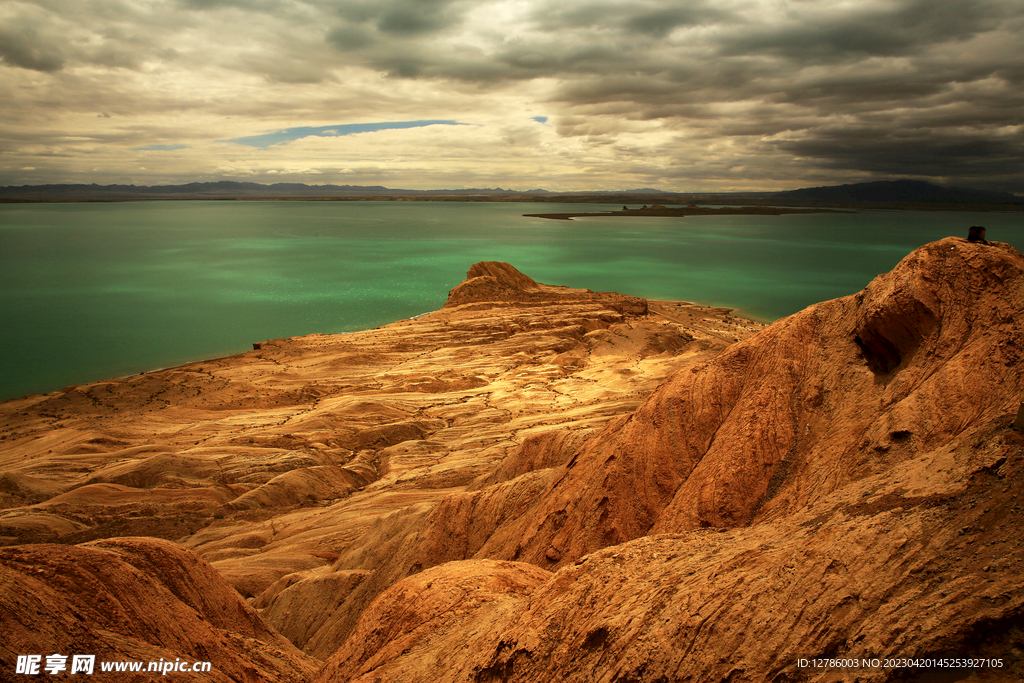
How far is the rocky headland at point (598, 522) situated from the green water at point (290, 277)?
14.8 m

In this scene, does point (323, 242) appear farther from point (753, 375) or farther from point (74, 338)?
point (753, 375)

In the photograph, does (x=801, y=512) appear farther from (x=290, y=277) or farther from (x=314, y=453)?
(x=290, y=277)

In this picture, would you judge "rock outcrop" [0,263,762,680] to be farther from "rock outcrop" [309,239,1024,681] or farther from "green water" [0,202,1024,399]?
"green water" [0,202,1024,399]

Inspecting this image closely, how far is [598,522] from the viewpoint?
6.38 metres

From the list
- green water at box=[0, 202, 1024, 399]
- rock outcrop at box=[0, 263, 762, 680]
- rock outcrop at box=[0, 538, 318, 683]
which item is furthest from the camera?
green water at box=[0, 202, 1024, 399]

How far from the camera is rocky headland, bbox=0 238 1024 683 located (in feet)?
9.87

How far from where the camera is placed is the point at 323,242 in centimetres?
7625

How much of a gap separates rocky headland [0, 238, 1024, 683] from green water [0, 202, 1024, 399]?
14.8m

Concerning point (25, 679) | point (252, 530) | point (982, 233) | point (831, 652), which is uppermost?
point (982, 233)

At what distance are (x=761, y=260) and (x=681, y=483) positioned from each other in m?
61.4

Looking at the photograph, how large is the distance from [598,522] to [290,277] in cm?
4697

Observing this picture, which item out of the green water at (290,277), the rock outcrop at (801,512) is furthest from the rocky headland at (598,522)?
the green water at (290,277)

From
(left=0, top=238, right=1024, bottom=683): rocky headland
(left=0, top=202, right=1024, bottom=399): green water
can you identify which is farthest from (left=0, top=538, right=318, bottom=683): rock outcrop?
(left=0, top=202, right=1024, bottom=399): green water

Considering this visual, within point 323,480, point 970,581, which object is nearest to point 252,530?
point 323,480
